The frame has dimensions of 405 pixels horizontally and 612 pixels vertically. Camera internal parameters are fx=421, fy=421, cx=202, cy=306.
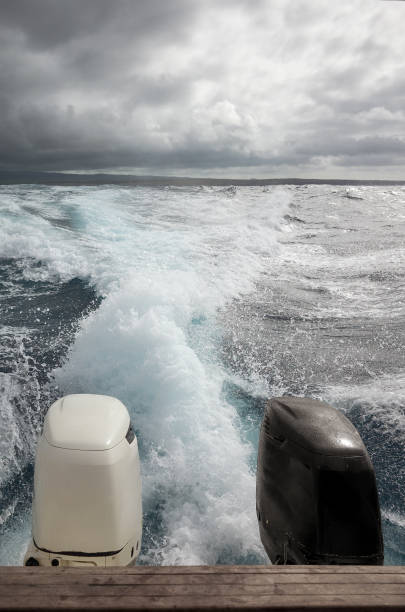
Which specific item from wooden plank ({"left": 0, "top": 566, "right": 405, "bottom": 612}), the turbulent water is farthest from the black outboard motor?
the turbulent water

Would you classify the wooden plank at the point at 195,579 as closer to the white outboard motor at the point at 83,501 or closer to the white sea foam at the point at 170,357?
the white outboard motor at the point at 83,501

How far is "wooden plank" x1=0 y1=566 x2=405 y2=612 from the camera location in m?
0.97

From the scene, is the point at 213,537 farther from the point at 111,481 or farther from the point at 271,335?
the point at 271,335

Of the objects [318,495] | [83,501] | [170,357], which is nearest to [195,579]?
[318,495]

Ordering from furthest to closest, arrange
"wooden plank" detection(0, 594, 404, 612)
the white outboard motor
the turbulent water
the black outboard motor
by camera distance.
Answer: the turbulent water
the white outboard motor
the black outboard motor
"wooden plank" detection(0, 594, 404, 612)

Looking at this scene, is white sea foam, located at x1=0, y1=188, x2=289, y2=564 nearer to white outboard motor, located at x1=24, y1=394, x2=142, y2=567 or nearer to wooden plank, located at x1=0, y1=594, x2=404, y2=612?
white outboard motor, located at x1=24, y1=394, x2=142, y2=567

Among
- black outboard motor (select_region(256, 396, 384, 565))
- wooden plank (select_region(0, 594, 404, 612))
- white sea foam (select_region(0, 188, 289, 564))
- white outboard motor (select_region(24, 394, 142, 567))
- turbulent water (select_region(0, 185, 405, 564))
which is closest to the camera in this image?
wooden plank (select_region(0, 594, 404, 612))

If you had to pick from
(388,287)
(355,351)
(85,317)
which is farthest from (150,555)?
(388,287)

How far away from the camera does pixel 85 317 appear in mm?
7047

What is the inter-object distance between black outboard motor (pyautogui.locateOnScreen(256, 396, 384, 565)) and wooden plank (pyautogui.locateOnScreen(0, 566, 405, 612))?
60cm

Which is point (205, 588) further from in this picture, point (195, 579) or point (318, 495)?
point (318, 495)

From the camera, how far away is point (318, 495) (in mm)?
1679

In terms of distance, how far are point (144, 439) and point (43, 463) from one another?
84.9 inches

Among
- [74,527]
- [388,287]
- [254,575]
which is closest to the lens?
[254,575]
